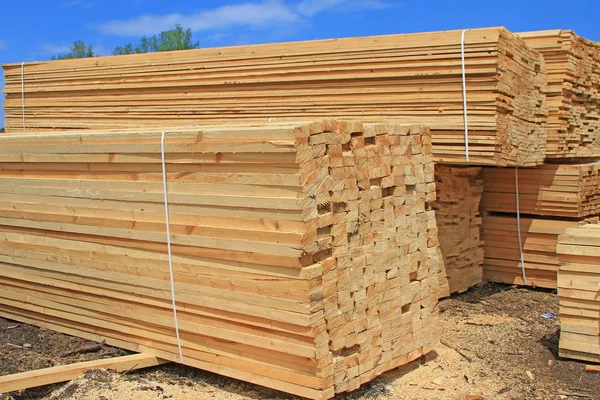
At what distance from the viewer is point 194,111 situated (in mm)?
8812

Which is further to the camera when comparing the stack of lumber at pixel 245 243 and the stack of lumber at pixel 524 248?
the stack of lumber at pixel 524 248

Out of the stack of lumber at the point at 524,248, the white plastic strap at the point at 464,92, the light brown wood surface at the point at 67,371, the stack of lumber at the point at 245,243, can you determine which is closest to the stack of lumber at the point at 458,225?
the stack of lumber at the point at 524,248

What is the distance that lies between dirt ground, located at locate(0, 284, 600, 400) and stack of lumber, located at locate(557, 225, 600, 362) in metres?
0.17

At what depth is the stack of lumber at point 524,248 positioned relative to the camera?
860cm

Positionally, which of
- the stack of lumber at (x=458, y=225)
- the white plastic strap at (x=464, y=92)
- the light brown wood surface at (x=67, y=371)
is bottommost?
the light brown wood surface at (x=67, y=371)

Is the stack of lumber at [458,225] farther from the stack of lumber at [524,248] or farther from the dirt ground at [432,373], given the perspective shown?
the dirt ground at [432,373]

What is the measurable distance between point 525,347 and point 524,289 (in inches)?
92.0

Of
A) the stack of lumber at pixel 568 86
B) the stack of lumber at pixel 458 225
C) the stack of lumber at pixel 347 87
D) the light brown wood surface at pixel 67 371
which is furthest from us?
the stack of lumber at pixel 568 86

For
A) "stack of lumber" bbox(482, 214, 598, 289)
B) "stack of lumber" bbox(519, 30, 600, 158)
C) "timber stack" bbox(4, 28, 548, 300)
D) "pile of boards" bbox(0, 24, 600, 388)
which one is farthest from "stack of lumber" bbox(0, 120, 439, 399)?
"stack of lumber" bbox(519, 30, 600, 158)

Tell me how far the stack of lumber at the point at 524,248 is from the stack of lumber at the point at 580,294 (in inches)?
91.2

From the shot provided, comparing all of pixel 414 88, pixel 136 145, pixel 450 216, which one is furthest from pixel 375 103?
pixel 136 145

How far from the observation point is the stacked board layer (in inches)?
335

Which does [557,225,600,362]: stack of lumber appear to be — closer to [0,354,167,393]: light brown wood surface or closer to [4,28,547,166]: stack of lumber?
[4,28,547,166]: stack of lumber

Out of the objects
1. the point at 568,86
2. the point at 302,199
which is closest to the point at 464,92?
the point at 568,86
